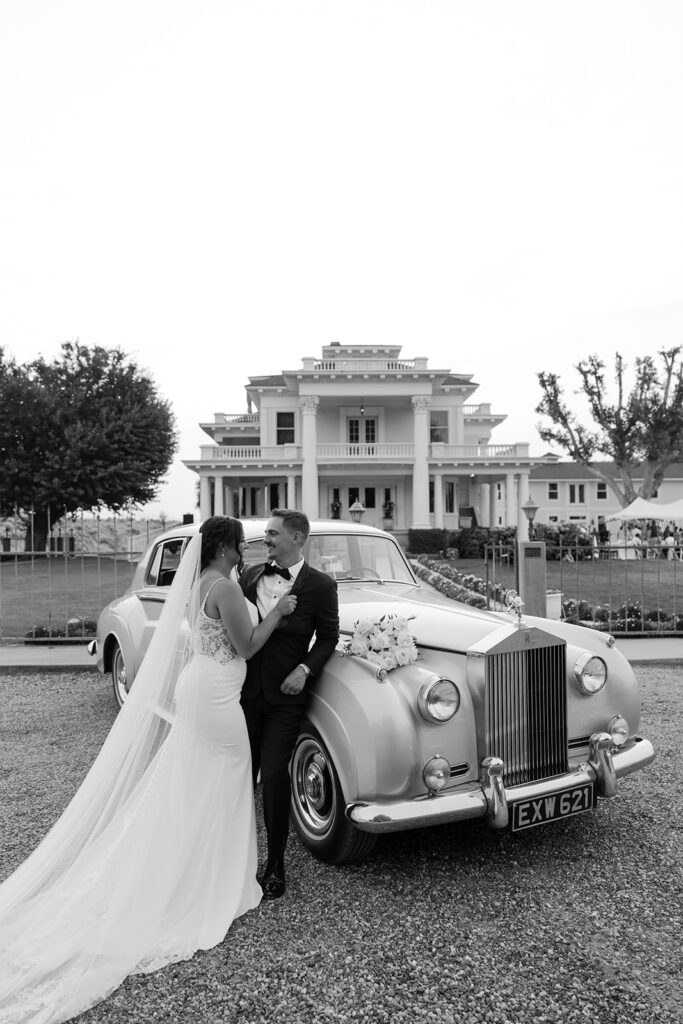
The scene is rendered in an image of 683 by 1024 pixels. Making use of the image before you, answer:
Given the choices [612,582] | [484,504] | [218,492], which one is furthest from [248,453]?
[612,582]

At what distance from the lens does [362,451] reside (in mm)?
34500

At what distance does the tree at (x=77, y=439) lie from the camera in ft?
108

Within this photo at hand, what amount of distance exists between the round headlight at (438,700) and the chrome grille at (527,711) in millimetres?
193

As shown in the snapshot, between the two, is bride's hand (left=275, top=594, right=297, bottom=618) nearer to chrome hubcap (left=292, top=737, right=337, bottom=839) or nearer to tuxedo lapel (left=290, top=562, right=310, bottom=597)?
tuxedo lapel (left=290, top=562, right=310, bottom=597)

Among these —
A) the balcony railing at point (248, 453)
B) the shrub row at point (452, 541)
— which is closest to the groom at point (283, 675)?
the shrub row at point (452, 541)

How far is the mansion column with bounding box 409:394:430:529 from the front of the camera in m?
33.0

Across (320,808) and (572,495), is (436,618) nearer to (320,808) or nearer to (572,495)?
(320,808)

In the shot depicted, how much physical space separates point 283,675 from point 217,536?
0.83 metres

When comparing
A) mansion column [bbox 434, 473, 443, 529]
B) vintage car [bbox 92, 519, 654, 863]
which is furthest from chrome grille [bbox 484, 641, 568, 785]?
mansion column [bbox 434, 473, 443, 529]

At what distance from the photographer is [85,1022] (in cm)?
254

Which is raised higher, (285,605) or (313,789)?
(285,605)

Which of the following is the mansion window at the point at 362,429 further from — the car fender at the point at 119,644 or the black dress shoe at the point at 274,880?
the black dress shoe at the point at 274,880

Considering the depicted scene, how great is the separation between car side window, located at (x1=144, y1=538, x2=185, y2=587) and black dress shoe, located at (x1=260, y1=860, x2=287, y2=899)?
122 inches

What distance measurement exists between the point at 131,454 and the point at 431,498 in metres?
15.7
